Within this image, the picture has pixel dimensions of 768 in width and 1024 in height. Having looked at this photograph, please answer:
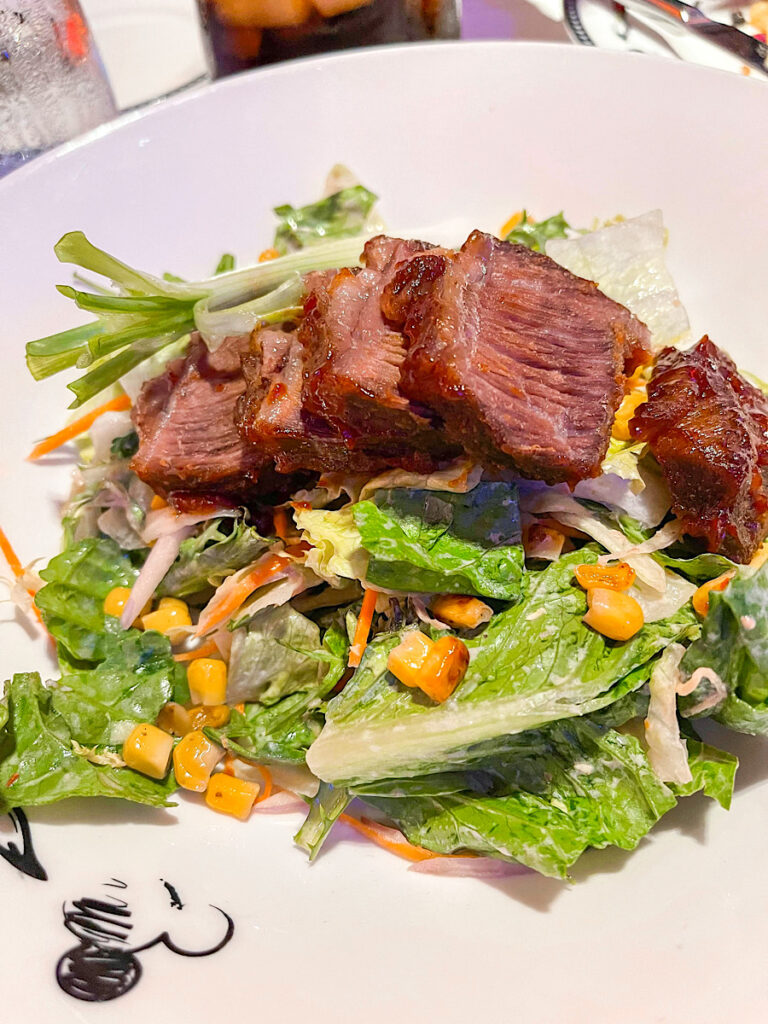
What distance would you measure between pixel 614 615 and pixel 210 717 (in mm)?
1620

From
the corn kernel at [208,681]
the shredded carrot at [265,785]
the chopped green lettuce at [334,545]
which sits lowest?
the shredded carrot at [265,785]

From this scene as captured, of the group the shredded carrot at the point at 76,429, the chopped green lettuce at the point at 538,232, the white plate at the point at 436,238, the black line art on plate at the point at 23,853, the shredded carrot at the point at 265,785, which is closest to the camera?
the white plate at the point at 436,238

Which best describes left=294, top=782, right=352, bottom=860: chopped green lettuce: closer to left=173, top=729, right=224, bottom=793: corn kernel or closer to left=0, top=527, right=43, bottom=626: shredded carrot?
left=173, top=729, right=224, bottom=793: corn kernel

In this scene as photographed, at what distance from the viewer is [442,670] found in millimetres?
2604

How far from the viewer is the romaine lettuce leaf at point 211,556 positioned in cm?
319

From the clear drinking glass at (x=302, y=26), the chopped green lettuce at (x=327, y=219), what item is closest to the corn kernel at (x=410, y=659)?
the chopped green lettuce at (x=327, y=219)

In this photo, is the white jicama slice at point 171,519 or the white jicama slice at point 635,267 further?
the white jicama slice at point 635,267

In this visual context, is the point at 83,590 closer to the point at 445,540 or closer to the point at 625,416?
the point at 445,540

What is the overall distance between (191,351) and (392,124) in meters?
1.98

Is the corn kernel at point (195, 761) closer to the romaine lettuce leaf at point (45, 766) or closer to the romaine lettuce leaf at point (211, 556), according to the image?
the romaine lettuce leaf at point (45, 766)

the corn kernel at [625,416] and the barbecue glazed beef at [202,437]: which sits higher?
the barbecue glazed beef at [202,437]

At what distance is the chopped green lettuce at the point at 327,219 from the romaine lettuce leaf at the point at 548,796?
2.80m

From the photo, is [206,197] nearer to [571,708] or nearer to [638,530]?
[638,530]

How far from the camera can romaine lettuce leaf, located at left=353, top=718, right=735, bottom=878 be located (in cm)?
254
